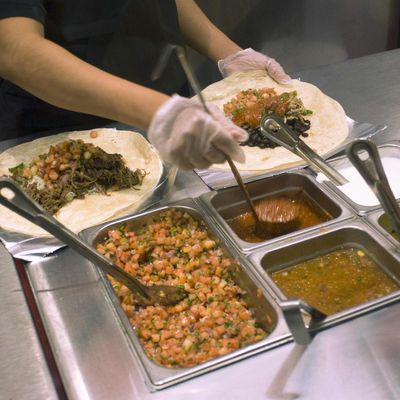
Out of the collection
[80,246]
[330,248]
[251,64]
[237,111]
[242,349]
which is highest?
[251,64]

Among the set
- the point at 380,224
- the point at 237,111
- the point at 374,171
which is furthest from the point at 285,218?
the point at 237,111

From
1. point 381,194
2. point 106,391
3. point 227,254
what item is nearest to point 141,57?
point 227,254

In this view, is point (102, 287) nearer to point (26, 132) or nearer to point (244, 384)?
point (244, 384)

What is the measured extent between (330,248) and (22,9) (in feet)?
5.34

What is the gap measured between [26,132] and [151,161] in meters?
0.88

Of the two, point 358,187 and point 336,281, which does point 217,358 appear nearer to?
point 336,281

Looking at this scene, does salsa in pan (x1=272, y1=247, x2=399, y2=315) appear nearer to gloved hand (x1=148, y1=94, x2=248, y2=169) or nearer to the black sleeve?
gloved hand (x1=148, y1=94, x2=248, y2=169)

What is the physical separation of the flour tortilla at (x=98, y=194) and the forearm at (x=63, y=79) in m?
0.37

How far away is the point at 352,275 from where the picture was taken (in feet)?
5.79

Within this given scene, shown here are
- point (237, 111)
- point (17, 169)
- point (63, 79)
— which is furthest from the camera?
point (237, 111)

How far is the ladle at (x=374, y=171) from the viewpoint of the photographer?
150cm

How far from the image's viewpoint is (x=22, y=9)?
2.10m

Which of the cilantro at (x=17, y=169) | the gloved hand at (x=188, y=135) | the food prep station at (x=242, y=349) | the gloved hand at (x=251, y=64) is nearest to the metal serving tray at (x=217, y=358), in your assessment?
the food prep station at (x=242, y=349)

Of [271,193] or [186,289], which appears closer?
[186,289]
